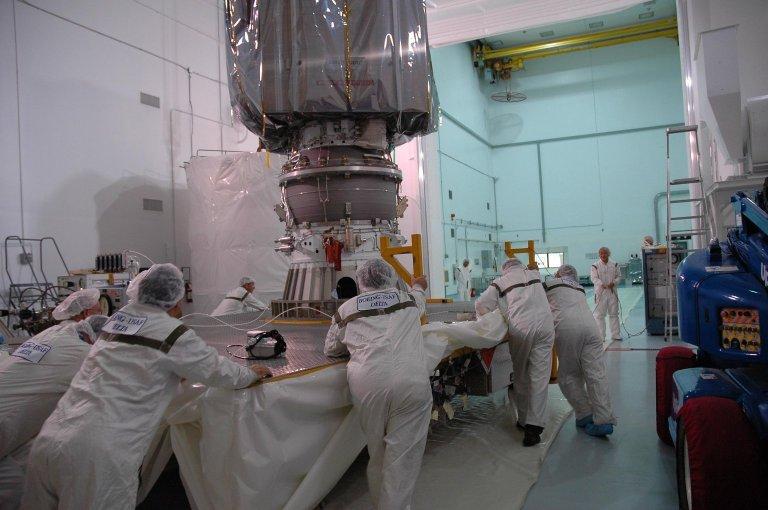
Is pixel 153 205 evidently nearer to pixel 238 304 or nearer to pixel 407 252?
pixel 238 304

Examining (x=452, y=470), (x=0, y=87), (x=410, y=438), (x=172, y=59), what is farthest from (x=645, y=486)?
(x=172, y=59)

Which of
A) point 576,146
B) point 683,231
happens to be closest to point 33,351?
point 683,231

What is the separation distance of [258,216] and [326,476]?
5598 mm

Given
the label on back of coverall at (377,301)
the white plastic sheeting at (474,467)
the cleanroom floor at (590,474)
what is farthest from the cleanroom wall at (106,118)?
the label on back of coverall at (377,301)

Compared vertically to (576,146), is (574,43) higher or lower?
higher

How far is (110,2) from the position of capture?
835 centimetres

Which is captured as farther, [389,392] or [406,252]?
[406,252]

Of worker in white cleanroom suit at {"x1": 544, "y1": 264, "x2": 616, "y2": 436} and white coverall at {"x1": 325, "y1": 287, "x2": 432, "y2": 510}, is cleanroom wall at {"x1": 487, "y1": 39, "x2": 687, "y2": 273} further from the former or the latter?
white coverall at {"x1": 325, "y1": 287, "x2": 432, "y2": 510}

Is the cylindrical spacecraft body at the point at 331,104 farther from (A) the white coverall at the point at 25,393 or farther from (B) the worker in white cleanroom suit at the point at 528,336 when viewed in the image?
(A) the white coverall at the point at 25,393

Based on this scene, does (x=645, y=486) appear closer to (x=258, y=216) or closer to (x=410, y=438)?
(x=410, y=438)

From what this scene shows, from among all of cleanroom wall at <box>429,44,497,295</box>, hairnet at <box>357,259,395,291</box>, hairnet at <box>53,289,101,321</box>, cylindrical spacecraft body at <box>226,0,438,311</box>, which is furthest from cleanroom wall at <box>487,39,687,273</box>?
hairnet at <box>53,289,101,321</box>

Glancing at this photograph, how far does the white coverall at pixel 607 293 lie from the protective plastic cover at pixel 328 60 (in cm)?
538

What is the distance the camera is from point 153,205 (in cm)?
891

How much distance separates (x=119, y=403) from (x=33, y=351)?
0.97 meters
